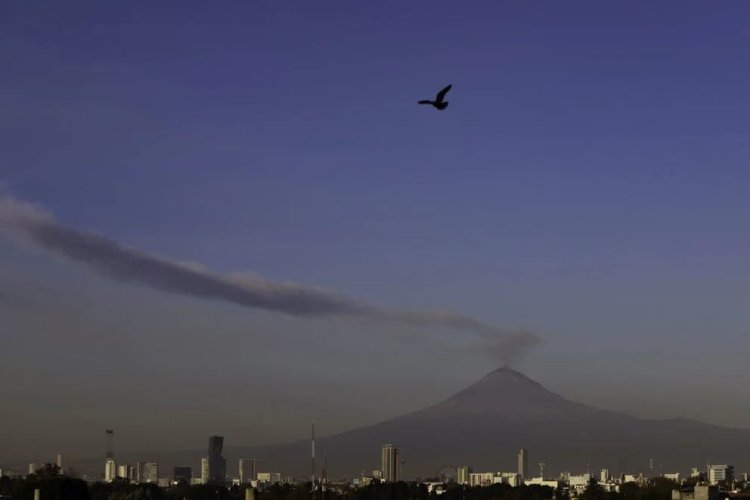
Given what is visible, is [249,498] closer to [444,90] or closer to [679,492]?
[444,90]

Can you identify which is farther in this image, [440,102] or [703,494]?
[703,494]

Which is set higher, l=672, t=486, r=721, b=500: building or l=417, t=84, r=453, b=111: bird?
l=417, t=84, r=453, b=111: bird

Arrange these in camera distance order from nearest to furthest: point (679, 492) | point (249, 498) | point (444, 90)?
point (444, 90), point (249, 498), point (679, 492)

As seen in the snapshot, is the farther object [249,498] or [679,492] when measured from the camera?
[679,492]

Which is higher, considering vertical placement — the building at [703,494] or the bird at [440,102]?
the bird at [440,102]

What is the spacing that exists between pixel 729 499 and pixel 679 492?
7186 millimetres

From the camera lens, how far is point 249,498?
120 meters

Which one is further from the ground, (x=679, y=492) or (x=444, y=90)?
(x=444, y=90)

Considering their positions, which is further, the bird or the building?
the building

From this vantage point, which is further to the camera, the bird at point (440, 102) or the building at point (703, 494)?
the building at point (703, 494)

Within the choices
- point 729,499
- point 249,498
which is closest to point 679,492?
point 729,499

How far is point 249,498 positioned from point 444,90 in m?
49.9

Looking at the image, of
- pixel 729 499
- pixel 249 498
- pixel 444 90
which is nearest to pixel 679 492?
pixel 729 499

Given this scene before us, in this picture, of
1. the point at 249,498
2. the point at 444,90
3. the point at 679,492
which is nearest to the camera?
the point at 444,90
